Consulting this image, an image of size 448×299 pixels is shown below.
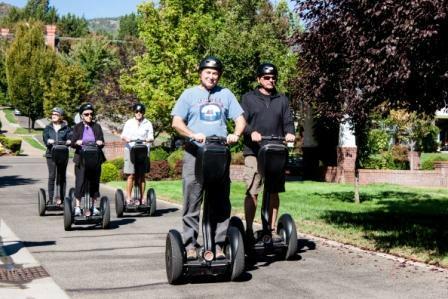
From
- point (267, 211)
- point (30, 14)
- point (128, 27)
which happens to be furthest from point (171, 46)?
point (30, 14)

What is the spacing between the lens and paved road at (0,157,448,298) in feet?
18.4

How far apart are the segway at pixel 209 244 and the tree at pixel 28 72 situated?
5513cm

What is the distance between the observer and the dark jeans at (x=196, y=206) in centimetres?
600

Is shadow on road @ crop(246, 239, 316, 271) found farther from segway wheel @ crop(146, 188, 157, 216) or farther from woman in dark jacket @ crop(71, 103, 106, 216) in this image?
segway wheel @ crop(146, 188, 157, 216)

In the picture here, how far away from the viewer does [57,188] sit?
452 inches

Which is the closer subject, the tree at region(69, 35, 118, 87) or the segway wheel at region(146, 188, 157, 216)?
the segway wheel at region(146, 188, 157, 216)

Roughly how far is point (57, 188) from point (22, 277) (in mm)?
5472

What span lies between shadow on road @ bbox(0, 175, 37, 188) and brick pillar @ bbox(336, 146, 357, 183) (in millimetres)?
11066

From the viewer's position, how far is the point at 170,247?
5.84 metres

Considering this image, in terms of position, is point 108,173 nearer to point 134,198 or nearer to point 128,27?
point 134,198

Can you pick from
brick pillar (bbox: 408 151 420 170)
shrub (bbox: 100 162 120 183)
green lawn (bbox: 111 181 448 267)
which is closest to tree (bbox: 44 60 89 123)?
shrub (bbox: 100 162 120 183)

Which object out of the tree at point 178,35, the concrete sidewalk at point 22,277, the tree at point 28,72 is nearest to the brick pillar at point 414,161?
the tree at point 178,35

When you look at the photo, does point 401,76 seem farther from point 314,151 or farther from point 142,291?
point 314,151

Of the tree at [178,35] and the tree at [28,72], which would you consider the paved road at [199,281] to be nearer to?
the tree at [178,35]
